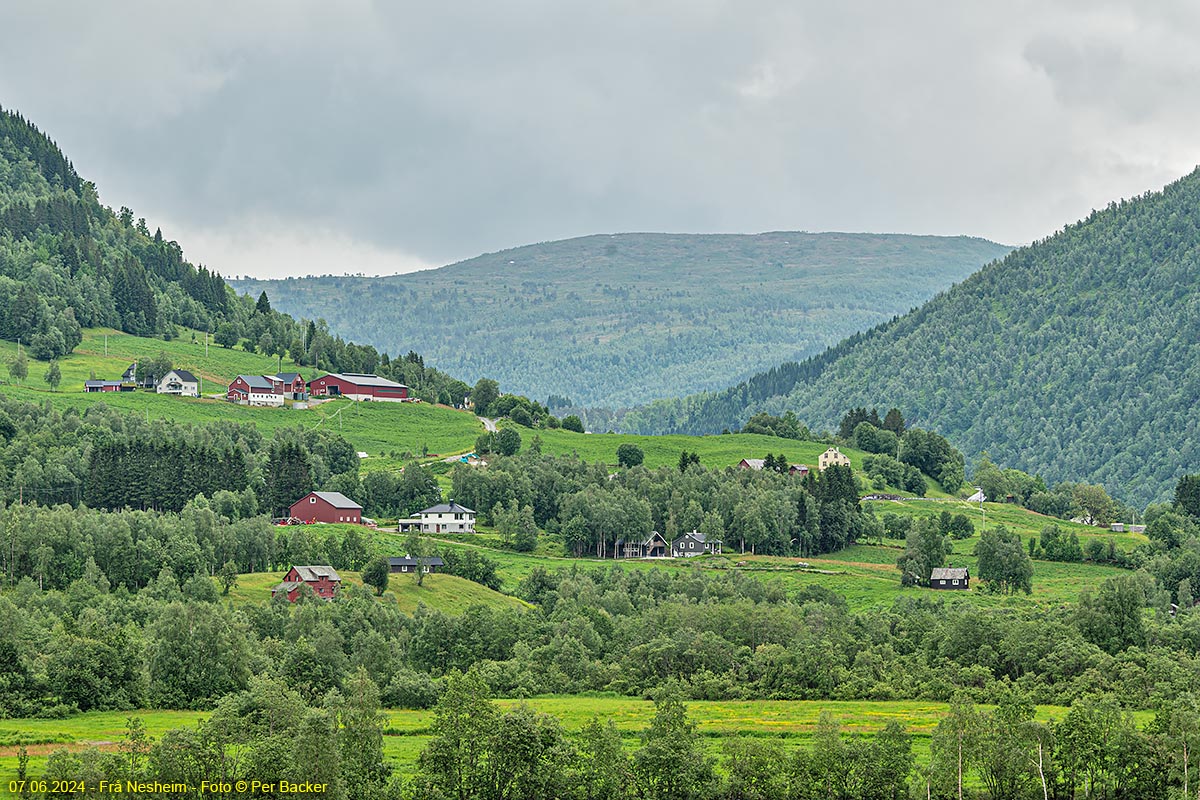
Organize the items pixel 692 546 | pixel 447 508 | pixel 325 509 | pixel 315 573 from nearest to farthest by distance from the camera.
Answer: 1. pixel 315 573
2. pixel 325 509
3. pixel 447 508
4. pixel 692 546

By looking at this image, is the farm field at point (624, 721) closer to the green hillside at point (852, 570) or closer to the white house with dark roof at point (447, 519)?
the green hillside at point (852, 570)

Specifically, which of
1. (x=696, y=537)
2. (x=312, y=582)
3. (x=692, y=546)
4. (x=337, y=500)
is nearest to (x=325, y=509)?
(x=337, y=500)

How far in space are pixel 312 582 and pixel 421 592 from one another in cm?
1073

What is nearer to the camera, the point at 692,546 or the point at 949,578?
the point at 949,578

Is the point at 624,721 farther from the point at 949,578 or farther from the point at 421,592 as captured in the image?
the point at 949,578

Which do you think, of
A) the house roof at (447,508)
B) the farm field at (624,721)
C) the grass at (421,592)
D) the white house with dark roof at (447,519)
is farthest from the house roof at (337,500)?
the farm field at (624,721)

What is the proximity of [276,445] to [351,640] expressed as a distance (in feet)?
234

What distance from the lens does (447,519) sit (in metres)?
177

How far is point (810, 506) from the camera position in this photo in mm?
183625

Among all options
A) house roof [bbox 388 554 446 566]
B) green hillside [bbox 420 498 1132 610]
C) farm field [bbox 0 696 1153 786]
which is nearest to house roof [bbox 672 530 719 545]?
green hillside [bbox 420 498 1132 610]

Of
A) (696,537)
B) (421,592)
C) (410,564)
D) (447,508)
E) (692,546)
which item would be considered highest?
(447,508)

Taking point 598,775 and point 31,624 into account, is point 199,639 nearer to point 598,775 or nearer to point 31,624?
point 31,624

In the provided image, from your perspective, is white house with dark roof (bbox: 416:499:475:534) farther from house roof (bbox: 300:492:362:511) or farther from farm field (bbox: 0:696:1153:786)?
farm field (bbox: 0:696:1153:786)

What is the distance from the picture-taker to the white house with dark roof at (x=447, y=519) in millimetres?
175750
